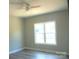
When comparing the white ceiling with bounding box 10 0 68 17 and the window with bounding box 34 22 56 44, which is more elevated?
the white ceiling with bounding box 10 0 68 17

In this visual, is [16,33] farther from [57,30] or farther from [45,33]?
[57,30]

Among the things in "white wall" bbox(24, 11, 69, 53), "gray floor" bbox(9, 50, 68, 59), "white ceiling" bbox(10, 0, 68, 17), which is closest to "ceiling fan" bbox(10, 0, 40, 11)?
"white ceiling" bbox(10, 0, 68, 17)

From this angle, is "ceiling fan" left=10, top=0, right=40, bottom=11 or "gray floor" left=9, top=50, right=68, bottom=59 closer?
"gray floor" left=9, top=50, right=68, bottom=59

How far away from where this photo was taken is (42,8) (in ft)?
4.01

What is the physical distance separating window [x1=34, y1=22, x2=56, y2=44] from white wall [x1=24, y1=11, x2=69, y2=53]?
5 cm

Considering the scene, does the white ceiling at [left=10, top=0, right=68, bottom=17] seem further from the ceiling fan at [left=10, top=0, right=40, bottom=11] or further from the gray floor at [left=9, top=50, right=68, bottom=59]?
the gray floor at [left=9, top=50, right=68, bottom=59]

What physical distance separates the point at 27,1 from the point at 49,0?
318 millimetres

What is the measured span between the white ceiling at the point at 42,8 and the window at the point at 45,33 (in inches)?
7.4

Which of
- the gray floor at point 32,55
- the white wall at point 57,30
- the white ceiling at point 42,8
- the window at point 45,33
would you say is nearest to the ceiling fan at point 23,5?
the white ceiling at point 42,8

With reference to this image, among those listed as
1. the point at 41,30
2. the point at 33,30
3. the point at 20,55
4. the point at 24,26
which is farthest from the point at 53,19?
the point at 20,55

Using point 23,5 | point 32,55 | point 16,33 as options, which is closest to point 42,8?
point 23,5

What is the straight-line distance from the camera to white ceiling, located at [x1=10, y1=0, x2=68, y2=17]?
1122 mm

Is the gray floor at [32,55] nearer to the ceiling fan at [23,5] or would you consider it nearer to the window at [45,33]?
the window at [45,33]
